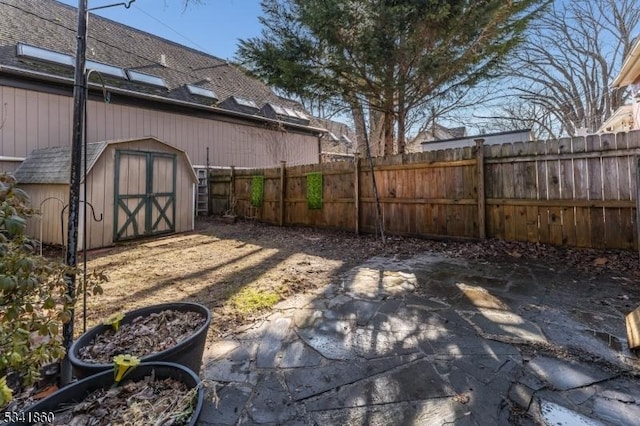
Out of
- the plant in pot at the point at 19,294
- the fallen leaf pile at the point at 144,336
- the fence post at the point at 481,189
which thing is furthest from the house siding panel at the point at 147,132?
the fence post at the point at 481,189

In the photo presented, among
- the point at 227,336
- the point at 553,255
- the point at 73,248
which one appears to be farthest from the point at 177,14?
the point at 553,255

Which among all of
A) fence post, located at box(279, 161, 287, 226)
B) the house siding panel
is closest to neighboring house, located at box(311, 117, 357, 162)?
the house siding panel

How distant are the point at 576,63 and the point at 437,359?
1710cm

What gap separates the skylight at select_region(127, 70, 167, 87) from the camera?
9.35 metres

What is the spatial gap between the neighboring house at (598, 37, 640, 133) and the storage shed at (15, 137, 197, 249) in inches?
374

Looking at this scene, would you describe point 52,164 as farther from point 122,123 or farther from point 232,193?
point 232,193

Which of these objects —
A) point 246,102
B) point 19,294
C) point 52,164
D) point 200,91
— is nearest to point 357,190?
point 19,294

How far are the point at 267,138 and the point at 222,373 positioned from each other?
1188cm

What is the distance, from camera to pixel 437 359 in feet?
6.84

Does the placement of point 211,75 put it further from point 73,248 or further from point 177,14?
point 73,248

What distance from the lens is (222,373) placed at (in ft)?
6.56

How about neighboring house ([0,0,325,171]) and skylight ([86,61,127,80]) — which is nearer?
neighboring house ([0,0,325,171])

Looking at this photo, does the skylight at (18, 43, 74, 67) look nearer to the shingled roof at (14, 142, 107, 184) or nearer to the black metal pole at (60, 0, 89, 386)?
the shingled roof at (14, 142, 107, 184)

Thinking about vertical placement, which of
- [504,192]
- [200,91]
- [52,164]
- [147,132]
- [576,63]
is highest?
[576,63]
